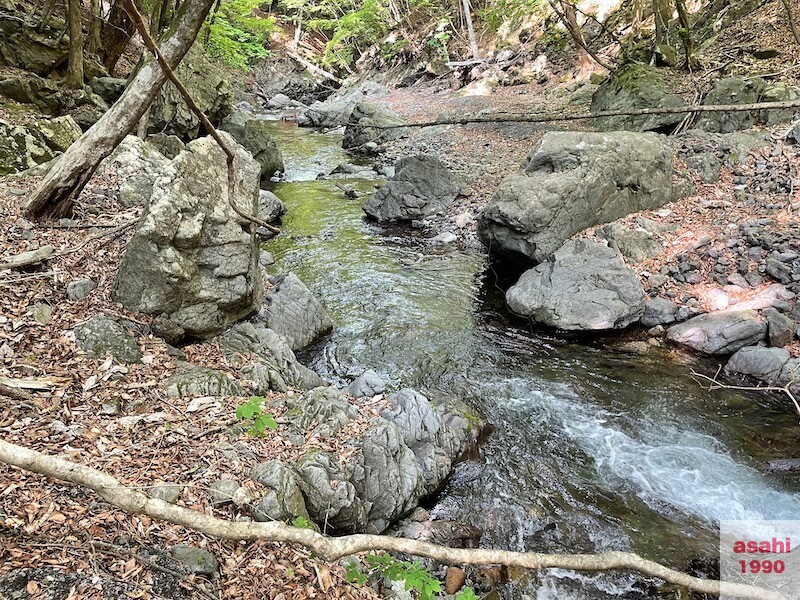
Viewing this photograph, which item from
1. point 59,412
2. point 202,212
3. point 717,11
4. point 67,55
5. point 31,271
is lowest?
point 59,412

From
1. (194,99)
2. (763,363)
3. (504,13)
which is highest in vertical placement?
(504,13)

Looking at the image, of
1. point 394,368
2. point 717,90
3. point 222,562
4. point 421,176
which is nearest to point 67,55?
point 421,176

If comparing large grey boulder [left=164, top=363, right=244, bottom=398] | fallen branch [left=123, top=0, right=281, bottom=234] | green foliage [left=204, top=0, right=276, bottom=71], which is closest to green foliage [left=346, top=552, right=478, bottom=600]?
large grey boulder [left=164, top=363, right=244, bottom=398]

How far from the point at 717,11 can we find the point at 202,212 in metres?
18.3

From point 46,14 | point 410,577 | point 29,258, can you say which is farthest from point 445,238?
point 46,14

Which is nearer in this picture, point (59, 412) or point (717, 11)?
point (59, 412)

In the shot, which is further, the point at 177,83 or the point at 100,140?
the point at 100,140

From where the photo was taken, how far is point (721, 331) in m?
7.06

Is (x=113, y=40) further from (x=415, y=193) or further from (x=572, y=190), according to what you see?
(x=572, y=190)

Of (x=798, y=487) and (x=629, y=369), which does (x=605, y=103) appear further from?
(x=798, y=487)

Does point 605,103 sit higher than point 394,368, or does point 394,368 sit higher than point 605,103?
point 605,103

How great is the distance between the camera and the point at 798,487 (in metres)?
5.09

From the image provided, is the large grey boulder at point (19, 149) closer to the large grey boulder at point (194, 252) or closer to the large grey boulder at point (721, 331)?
the large grey boulder at point (194, 252)

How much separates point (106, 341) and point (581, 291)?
263 inches
